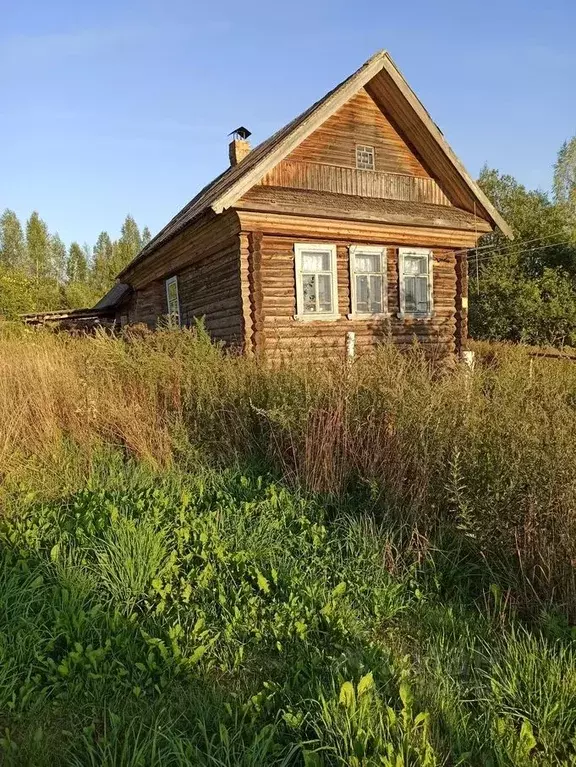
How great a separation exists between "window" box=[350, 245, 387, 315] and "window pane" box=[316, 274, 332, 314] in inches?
24.4

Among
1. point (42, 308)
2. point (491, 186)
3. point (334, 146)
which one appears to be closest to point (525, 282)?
point (491, 186)

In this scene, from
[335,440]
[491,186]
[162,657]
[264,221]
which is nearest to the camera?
[162,657]

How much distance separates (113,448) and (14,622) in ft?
7.91

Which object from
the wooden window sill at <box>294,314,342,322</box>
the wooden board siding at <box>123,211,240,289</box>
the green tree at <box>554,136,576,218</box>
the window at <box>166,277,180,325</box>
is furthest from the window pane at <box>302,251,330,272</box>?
the green tree at <box>554,136,576,218</box>

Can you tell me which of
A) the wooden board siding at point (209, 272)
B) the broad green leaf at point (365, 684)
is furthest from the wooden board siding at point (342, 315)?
the broad green leaf at point (365, 684)

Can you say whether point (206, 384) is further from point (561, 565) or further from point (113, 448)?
point (561, 565)

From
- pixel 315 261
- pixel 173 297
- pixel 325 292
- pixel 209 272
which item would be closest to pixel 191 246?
pixel 209 272

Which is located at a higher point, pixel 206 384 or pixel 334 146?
pixel 334 146

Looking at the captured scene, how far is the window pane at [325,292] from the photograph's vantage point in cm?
1139

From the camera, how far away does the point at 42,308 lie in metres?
40.6

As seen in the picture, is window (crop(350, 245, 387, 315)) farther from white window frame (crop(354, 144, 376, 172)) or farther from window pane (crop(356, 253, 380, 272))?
white window frame (crop(354, 144, 376, 172))

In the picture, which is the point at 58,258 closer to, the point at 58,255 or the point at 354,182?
the point at 58,255

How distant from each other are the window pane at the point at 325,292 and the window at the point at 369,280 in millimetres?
619

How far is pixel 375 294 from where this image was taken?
39.4 feet
